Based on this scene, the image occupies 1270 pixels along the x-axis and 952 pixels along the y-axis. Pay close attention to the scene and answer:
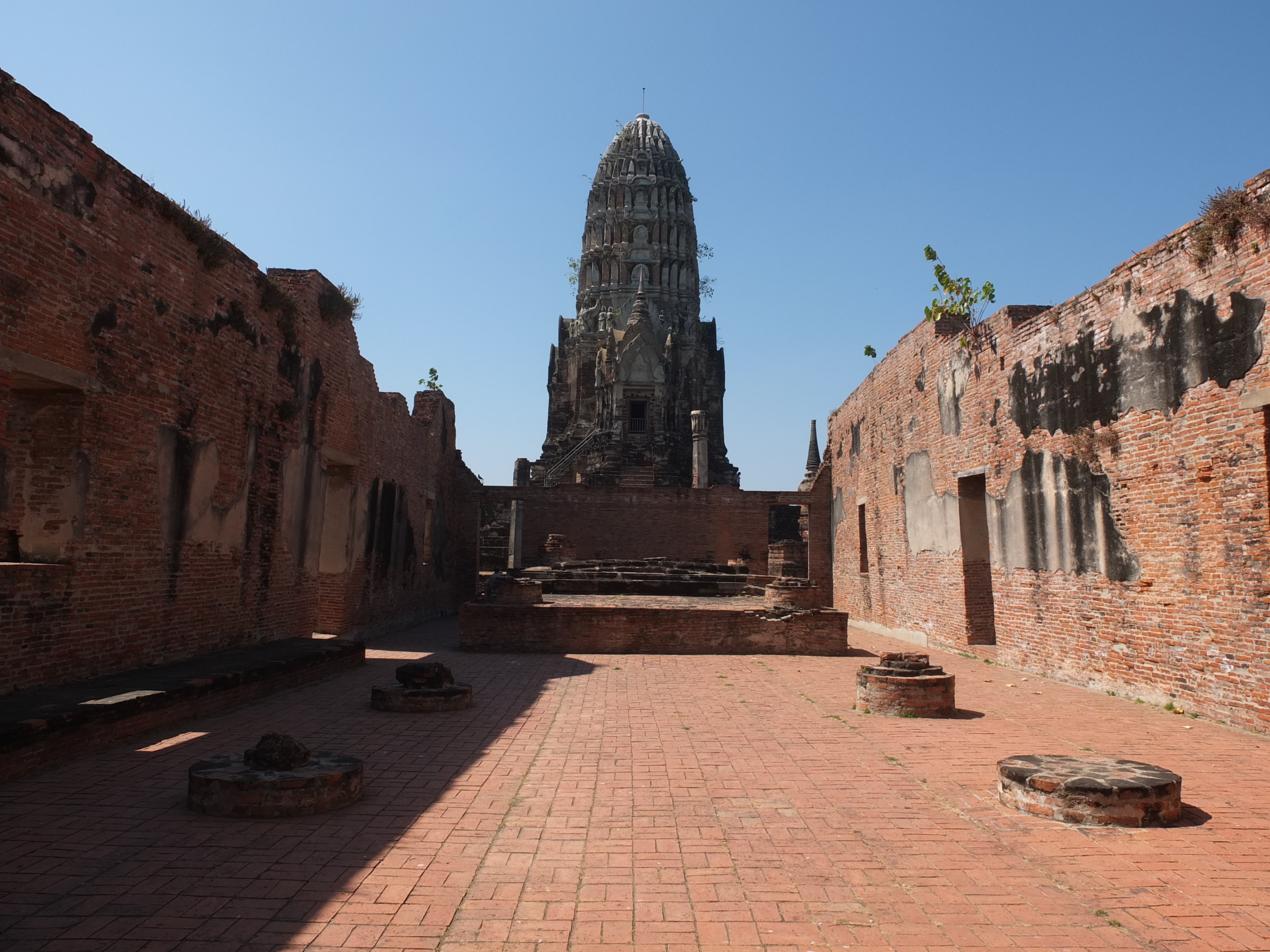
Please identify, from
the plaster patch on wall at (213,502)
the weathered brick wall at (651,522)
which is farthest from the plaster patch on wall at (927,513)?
the plaster patch on wall at (213,502)

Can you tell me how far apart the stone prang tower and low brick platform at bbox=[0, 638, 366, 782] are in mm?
24716

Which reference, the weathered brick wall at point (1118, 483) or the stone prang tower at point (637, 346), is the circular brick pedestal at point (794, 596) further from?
the stone prang tower at point (637, 346)

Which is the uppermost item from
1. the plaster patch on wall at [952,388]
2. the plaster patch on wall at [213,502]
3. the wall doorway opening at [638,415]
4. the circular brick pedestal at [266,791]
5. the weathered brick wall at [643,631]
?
the wall doorway opening at [638,415]

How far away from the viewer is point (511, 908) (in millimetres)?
3316

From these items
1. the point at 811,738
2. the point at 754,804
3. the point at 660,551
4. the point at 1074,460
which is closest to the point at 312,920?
the point at 754,804

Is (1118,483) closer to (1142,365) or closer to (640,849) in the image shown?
(1142,365)

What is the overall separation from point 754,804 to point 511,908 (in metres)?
1.86

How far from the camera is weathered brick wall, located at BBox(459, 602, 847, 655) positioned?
12305 mm

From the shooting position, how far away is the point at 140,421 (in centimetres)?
754

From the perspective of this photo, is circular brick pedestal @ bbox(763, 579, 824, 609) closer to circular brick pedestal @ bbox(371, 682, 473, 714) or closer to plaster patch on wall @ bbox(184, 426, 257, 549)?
circular brick pedestal @ bbox(371, 682, 473, 714)

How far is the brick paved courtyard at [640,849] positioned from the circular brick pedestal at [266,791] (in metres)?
0.12

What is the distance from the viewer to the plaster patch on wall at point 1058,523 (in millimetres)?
8812

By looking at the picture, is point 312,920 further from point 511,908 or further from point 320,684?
point 320,684

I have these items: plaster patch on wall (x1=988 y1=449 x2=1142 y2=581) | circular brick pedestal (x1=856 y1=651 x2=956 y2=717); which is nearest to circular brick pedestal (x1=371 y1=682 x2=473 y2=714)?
circular brick pedestal (x1=856 y1=651 x2=956 y2=717)
